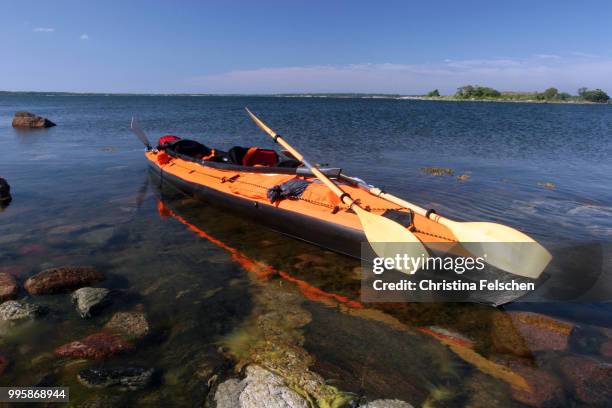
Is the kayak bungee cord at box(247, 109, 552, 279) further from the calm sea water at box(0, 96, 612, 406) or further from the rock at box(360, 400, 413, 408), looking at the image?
the rock at box(360, 400, 413, 408)

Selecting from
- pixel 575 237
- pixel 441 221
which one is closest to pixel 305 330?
pixel 441 221

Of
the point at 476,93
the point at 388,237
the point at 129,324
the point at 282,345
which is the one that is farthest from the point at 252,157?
the point at 476,93

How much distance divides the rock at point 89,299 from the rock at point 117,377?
1324mm

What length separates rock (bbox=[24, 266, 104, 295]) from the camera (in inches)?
230

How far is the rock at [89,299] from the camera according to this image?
A: 531cm

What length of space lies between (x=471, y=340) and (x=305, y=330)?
2.24m

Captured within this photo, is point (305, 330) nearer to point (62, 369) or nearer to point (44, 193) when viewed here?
point (62, 369)

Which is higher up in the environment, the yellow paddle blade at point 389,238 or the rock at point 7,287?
the yellow paddle blade at point 389,238

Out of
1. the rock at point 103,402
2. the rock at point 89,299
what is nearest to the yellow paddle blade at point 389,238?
the rock at point 103,402

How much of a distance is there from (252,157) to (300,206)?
11.5 ft

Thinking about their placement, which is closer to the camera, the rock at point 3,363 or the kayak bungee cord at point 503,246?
the rock at point 3,363

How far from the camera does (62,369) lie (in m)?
4.27

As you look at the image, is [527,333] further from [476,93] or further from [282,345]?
[476,93]

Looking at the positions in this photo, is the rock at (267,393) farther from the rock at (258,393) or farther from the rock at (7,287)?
the rock at (7,287)
